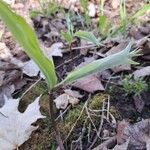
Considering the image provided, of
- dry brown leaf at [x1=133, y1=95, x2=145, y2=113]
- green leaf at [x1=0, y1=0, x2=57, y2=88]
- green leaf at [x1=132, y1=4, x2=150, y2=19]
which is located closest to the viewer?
green leaf at [x1=0, y1=0, x2=57, y2=88]

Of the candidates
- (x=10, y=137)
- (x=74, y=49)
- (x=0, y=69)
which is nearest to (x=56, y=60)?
(x=74, y=49)

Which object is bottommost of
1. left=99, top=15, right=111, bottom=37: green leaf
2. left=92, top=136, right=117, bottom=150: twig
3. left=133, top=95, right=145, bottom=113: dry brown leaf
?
left=133, top=95, right=145, bottom=113: dry brown leaf

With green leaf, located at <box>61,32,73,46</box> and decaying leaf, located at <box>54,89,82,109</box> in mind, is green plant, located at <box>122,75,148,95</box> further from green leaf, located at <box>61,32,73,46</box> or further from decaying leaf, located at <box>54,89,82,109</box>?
green leaf, located at <box>61,32,73,46</box>

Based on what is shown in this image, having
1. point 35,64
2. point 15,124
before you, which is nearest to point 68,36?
point 35,64

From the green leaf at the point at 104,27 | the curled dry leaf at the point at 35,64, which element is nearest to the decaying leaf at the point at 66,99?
the curled dry leaf at the point at 35,64

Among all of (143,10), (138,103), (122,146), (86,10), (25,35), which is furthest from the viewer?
(86,10)

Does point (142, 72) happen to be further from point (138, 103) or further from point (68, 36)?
point (68, 36)

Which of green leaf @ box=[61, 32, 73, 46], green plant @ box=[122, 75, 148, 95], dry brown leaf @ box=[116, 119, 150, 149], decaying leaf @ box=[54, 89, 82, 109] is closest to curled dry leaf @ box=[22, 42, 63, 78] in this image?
green leaf @ box=[61, 32, 73, 46]
